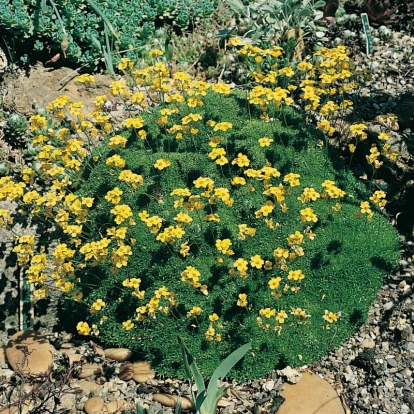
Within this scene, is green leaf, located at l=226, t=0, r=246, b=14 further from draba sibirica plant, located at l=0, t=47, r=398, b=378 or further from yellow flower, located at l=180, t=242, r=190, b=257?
yellow flower, located at l=180, t=242, r=190, b=257

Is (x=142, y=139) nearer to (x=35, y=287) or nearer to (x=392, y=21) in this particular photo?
(x=35, y=287)


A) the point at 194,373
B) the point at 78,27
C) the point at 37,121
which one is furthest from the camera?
the point at 78,27

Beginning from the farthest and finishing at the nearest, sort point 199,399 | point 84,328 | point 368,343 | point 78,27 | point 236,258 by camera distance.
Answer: point 78,27 < point 236,258 < point 368,343 < point 84,328 < point 199,399

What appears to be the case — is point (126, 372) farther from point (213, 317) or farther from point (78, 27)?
point (78, 27)

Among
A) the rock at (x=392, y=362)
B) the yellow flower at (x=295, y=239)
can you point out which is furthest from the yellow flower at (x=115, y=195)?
the rock at (x=392, y=362)

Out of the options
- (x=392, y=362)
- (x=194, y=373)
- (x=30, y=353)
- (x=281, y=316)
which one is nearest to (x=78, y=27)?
(x=30, y=353)

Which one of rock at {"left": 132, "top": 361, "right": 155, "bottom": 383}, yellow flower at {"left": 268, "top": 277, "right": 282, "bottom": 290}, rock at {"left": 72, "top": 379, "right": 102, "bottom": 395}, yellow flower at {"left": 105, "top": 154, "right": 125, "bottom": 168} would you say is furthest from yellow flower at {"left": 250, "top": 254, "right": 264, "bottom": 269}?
rock at {"left": 72, "top": 379, "right": 102, "bottom": 395}
